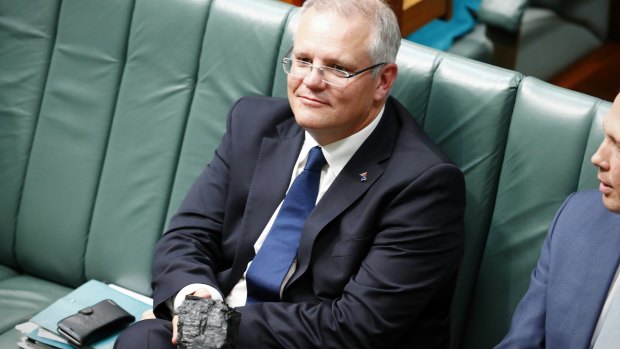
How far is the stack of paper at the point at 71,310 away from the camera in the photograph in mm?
2432

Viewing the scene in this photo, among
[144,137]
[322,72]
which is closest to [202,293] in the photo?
[322,72]

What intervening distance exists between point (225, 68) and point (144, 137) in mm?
326

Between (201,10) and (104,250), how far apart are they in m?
0.77

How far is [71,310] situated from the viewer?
2.52m

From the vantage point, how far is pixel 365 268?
2150mm

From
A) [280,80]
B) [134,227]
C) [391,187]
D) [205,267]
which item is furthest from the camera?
[134,227]

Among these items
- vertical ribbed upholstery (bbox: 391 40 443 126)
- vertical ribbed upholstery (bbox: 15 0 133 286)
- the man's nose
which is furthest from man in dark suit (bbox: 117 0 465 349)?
vertical ribbed upholstery (bbox: 15 0 133 286)

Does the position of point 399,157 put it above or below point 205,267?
above

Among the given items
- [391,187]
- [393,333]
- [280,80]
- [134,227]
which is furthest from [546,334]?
[134,227]

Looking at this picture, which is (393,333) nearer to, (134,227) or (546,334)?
(546,334)

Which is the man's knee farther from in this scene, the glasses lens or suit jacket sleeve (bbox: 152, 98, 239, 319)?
the glasses lens

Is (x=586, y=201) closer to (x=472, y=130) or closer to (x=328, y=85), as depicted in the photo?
(x=472, y=130)

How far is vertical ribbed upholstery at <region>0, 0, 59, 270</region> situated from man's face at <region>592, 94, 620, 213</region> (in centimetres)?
176

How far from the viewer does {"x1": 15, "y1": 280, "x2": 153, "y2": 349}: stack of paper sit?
2.43 metres
